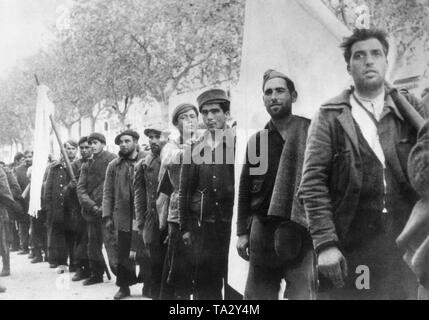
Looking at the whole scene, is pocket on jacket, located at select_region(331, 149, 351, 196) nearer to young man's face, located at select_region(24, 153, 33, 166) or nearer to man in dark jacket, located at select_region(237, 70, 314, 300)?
man in dark jacket, located at select_region(237, 70, 314, 300)

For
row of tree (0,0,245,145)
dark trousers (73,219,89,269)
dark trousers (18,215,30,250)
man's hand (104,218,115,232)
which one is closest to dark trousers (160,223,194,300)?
man's hand (104,218,115,232)

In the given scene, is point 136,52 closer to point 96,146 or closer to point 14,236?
point 96,146

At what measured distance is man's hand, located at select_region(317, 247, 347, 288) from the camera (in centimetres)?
313

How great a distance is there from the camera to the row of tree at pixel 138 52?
8359 millimetres

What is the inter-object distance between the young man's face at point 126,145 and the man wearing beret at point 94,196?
2.56 ft

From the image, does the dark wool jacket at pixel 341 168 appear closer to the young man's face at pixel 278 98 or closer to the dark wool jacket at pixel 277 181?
the dark wool jacket at pixel 277 181

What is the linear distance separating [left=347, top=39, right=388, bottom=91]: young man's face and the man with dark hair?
12 millimetres

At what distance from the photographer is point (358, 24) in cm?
386

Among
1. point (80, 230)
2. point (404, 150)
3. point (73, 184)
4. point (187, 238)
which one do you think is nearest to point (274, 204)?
point (404, 150)

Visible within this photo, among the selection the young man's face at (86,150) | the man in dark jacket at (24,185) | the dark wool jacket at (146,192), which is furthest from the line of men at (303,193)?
the man in dark jacket at (24,185)

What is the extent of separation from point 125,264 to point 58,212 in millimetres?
2345

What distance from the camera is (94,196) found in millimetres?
7344
